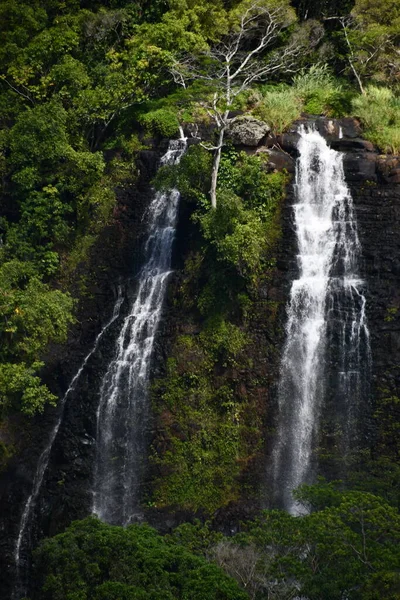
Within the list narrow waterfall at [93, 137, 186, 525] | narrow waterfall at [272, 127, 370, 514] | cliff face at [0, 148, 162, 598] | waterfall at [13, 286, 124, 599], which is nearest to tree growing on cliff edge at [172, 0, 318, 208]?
cliff face at [0, 148, 162, 598]

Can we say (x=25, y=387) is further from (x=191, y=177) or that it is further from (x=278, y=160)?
(x=278, y=160)

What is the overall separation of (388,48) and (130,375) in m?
16.9

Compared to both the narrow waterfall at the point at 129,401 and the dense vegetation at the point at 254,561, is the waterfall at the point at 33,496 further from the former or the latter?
the dense vegetation at the point at 254,561

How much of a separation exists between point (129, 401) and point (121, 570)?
8605 mm

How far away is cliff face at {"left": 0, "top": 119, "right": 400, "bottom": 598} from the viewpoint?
24078 millimetres

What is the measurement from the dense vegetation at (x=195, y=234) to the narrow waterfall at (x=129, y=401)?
606 millimetres

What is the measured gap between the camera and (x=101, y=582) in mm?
17766

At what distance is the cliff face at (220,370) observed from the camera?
24078mm

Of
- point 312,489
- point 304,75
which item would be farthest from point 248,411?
point 304,75

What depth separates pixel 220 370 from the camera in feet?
85.0

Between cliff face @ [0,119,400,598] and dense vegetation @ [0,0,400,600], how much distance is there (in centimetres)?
10

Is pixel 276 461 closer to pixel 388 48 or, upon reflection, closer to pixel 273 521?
pixel 273 521

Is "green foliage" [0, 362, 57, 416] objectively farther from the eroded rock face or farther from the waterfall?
the eroded rock face

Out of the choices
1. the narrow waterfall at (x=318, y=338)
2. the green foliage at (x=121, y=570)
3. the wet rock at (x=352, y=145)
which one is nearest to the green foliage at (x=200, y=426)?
the narrow waterfall at (x=318, y=338)
